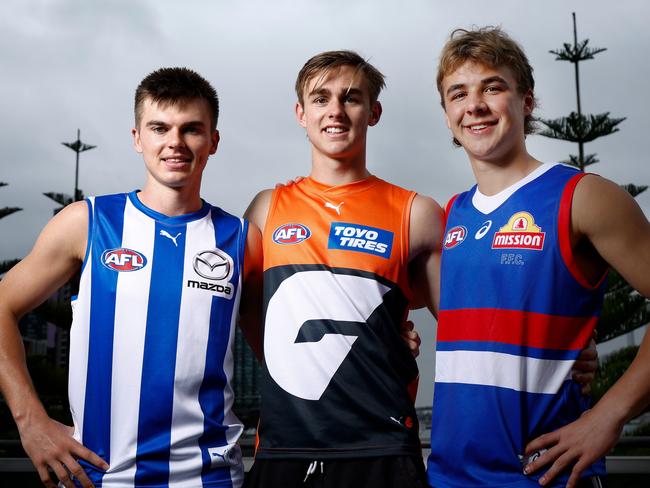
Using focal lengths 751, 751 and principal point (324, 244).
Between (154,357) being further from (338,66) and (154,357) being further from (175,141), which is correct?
(338,66)

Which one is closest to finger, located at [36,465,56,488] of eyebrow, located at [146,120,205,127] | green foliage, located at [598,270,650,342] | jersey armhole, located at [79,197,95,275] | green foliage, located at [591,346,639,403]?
jersey armhole, located at [79,197,95,275]

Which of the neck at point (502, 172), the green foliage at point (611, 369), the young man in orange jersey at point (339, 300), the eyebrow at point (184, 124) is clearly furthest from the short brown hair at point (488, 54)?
the green foliage at point (611, 369)

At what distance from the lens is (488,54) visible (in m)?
2.22

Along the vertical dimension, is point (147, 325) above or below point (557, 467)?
above

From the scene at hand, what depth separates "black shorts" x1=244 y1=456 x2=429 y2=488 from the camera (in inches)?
85.4

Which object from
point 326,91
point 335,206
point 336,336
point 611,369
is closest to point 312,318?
point 336,336

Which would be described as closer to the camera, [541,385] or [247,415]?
[541,385]

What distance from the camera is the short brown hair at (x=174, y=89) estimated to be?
238cm

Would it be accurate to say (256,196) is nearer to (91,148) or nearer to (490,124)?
(490,124)

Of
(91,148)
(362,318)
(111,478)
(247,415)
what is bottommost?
(247,415)

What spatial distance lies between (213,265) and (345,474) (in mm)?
733

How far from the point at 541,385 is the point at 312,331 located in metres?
0.70

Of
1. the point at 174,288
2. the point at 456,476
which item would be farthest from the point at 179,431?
the point at 456,476

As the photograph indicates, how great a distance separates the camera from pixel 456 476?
197 cm
